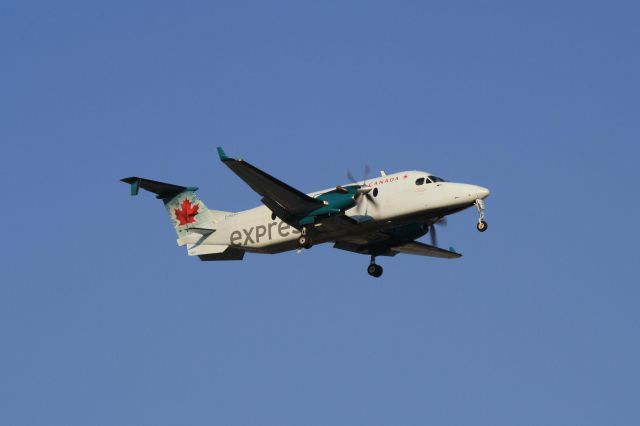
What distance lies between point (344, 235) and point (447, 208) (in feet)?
15.0

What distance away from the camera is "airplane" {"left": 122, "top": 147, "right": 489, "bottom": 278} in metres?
40.3

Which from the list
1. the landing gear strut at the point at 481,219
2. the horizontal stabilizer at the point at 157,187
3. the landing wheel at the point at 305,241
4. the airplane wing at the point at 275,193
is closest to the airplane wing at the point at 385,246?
the landing wheel at the point at 305,241

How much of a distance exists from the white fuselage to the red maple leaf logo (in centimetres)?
364

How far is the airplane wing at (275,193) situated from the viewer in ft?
128

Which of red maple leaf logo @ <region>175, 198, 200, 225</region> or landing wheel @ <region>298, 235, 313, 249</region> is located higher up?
red maple leaf logo @ <region>175, 198, 200, 225</region>

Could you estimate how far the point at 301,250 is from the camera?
141 ft

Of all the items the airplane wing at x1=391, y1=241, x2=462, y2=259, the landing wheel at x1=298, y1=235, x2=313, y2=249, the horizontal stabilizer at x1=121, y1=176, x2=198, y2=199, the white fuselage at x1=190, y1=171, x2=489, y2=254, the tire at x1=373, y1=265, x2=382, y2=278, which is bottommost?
the tire at x1=373, y1=265, x2=382, y2=278

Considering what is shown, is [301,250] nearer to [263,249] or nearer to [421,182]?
[263,249]

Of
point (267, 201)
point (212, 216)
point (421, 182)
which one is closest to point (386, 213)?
point (421, 182)

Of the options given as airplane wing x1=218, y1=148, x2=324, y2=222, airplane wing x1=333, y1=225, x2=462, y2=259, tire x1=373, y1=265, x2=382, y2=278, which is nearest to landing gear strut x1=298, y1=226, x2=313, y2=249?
airplane wing x1=218, y1=148, x2=324, y2=222

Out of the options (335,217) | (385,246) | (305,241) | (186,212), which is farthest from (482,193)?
(186,212)

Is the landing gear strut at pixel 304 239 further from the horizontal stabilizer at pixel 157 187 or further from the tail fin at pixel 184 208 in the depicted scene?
the horizontal stabilizer at pixel 157 187

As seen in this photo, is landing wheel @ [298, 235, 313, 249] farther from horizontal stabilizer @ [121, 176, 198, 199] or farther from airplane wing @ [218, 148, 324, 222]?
horizontal stabilizer @ [121, 176, 198, 199]

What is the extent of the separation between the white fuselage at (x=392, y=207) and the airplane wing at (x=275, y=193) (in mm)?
1124
